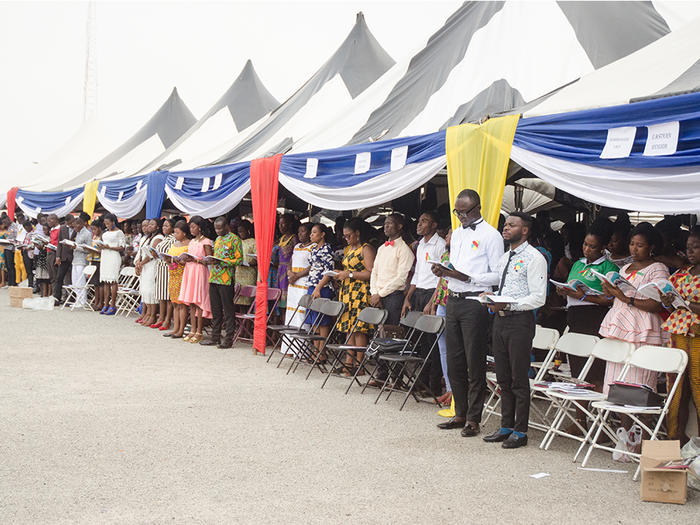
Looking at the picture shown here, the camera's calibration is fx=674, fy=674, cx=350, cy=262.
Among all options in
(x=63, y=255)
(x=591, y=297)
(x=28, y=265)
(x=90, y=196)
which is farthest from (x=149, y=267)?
(x=591, y=297)

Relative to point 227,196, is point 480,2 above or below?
above

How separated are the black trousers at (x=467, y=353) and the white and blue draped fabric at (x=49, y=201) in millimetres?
11061

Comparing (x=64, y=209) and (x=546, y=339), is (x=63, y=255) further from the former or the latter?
(x=546, y=339)

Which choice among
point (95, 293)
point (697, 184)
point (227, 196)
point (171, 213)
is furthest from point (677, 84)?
point (171, 213)

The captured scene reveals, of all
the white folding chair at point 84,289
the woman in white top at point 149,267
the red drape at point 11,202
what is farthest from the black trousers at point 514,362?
the red drape at point 11,202

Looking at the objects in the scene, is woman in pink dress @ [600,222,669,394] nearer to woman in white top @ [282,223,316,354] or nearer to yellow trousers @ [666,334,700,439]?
yellow trousers @ [666,334,700,439]

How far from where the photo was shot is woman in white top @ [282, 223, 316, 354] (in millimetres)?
8562

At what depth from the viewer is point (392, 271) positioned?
7.04 meters

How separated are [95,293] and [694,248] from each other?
36.8 ft

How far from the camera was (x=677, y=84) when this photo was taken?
15.2ft

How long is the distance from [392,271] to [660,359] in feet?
10.00

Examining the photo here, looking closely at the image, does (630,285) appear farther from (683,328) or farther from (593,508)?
(593,508)

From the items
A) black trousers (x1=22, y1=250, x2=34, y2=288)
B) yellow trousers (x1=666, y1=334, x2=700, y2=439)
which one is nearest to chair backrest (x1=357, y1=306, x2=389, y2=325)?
yellow trousers (x1=666, y1=334, x2=700, y2=439)

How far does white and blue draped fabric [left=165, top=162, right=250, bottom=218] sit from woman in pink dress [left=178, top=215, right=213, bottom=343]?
1.03 ft
